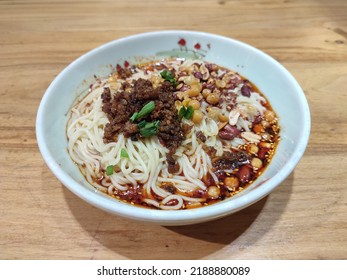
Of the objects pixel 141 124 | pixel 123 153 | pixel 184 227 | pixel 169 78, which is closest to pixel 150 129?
pixel 141 124

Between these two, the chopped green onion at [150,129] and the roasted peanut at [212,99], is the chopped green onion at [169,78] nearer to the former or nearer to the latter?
the roasted peanut at [212,99]

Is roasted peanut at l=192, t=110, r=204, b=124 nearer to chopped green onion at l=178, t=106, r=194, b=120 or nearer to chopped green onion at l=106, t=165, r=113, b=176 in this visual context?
chopped green onion at l=178, t=106, r=194, b=120

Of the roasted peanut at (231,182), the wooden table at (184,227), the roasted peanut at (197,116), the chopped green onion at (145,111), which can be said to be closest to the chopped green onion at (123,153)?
the chopped green onion at (145,111)

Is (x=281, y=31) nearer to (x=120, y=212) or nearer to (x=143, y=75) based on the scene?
(x=143, y=75)

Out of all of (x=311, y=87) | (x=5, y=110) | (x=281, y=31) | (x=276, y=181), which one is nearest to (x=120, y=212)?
(x=276, y=181)

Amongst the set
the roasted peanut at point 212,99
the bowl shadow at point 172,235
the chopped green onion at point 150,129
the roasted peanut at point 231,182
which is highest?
the roasted peanut at point 212,99

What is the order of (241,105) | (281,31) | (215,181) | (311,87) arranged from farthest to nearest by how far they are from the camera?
(281,31) < (311,87) < (241,105) < (215,181)
